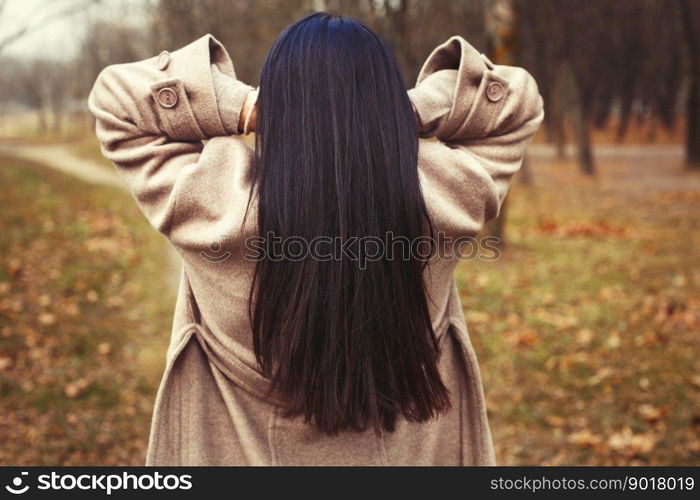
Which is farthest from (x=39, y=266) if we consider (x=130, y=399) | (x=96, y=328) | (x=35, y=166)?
(x=35, y=166)

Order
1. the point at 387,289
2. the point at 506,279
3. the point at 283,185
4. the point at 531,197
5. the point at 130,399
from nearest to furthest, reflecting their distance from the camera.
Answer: the point at 283,185
the point at 387,289
the point at 130,399
the point at 506,279
the point at 531,197

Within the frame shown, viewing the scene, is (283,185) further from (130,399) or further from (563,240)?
(563,240)

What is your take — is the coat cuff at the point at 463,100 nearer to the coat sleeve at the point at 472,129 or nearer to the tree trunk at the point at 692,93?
the coat sleeve at the point at 472,129

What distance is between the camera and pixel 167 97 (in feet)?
4.92

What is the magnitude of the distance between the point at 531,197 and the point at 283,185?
1369 cm

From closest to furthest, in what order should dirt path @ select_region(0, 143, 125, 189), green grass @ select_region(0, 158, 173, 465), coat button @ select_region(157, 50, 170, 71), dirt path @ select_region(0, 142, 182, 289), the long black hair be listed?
the long black hair, coat button @ select_region(157, 50, 170, 71), green grass @ select_region(0, 158, 173, 465), dirt path @ select_region(0, 142, 182, 289), dirt path @ select_region(0, 143, 125, 189)

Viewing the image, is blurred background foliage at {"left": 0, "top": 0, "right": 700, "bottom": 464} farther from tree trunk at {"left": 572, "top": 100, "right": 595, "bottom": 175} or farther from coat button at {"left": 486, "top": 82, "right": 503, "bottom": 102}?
coat button at {"left": 486, "top": 82, "right": 503, "bottom": 102}

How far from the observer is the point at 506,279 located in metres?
7.06

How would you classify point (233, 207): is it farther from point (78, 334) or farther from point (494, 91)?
point (78, 334)

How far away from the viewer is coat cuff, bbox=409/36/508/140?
1.60 m

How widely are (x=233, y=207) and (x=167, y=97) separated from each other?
1.00 feet

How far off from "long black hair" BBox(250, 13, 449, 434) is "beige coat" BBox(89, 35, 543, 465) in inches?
3.2

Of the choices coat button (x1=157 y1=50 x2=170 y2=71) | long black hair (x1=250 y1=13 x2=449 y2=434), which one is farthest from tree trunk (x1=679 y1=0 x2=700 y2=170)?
coat button (x1=157 y1=50 x2=170 y2=71)

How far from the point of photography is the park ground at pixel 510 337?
13.7 feet
